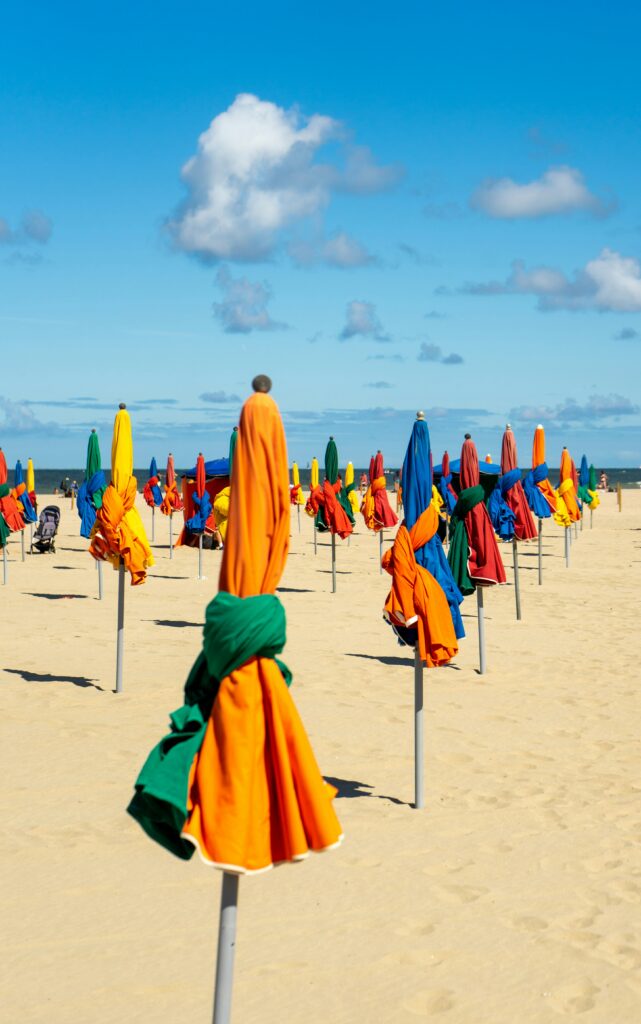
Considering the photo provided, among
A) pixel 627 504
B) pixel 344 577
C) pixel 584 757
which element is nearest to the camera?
pixel 584 757

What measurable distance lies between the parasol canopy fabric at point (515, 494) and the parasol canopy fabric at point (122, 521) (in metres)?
5.45

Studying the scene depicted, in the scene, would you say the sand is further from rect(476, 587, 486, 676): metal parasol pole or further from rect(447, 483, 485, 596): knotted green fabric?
rect(447, 483, 485, 596): knotted green fabric

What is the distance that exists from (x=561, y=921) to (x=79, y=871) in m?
3.11

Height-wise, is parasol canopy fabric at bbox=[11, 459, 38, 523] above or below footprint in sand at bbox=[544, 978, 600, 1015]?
above

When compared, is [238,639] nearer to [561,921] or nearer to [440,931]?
[440,931]

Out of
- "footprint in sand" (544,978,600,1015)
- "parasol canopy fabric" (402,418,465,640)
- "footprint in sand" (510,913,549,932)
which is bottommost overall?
"footprint in sand" (544,978,600,1015)

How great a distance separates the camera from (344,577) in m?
24.9

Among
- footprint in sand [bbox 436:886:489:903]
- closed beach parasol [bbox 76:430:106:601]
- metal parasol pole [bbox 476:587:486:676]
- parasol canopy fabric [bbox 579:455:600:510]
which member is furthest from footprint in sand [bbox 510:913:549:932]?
parasol canopy fabric [bbox 579:455:600:510]

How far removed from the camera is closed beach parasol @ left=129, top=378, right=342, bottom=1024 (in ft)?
11.9

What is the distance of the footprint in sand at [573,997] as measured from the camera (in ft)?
16.7

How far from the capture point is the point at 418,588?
26.4 ft

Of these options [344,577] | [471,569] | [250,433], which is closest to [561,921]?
[250,433]

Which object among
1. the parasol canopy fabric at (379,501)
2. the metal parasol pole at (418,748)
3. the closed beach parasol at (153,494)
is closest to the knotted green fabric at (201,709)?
the metal parasol pole at (418,748)

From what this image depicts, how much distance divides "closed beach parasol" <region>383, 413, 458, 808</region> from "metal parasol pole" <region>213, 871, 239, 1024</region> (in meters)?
4.24
